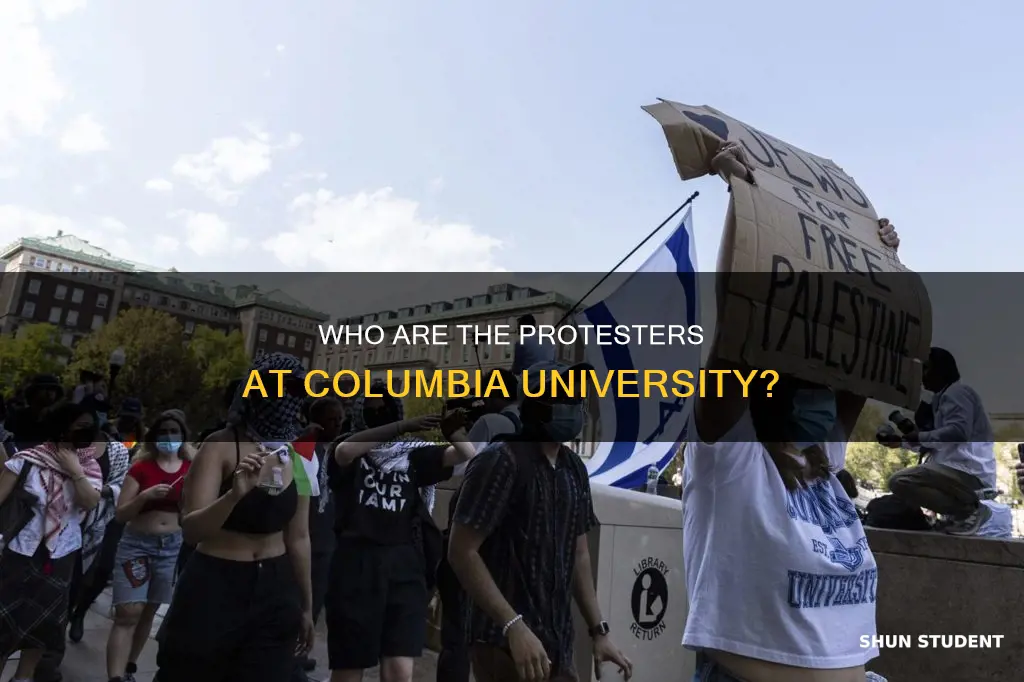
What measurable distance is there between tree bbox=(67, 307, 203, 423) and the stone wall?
28.2 meters

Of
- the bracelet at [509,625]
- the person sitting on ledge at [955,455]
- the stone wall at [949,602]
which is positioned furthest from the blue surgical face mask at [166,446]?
the person sitting on ledge at [955,455]

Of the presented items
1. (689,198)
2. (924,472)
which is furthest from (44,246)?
(924,472)

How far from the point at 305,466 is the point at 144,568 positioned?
1377 millimetres

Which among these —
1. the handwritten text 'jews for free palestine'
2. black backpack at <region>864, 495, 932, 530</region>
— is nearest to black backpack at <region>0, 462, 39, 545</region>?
the handwritten text 'jews for free palestine'

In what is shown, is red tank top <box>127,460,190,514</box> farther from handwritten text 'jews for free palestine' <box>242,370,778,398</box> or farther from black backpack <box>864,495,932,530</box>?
black backpack <box>864,495,932,530</box>

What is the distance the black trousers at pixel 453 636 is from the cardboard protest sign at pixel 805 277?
2339mm

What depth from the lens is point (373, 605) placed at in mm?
3598

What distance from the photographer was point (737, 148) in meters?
1.99

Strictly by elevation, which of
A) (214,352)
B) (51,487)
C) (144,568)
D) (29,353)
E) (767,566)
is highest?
(214,352)

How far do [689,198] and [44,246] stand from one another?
211 ft

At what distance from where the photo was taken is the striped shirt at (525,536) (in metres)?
2.42

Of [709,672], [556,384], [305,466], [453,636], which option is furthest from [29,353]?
[709,672]

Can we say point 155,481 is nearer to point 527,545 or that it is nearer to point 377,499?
point 377,499

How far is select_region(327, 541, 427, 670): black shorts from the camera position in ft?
11.7
